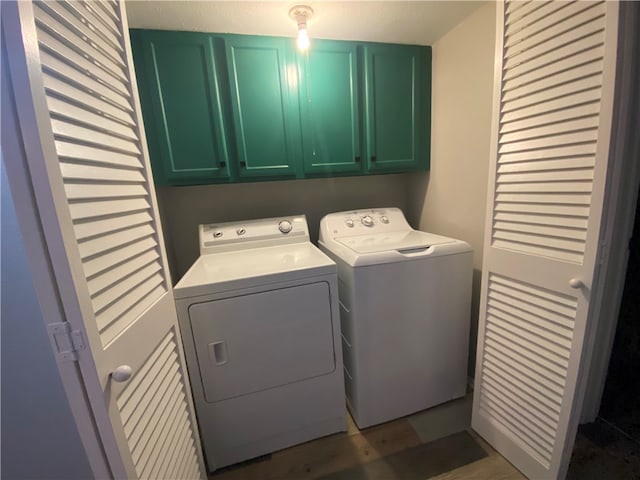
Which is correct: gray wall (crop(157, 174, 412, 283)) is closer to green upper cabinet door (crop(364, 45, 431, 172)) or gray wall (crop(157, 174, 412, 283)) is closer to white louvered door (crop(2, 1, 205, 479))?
green upper cabinet door (crop(364, 45, 431, 172))

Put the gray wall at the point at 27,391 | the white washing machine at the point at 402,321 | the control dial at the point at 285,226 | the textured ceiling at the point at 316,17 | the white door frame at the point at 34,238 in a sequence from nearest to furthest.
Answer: the white door frame at the point at 34,238
the gray wall at the point at 27,391
the textured ceiling at the point at 316,17
the white washing machine at the point at 402,321
the control dial at the point at 285,226

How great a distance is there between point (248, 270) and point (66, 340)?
767 millimetres

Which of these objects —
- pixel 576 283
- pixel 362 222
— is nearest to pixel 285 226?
pixel 362 222

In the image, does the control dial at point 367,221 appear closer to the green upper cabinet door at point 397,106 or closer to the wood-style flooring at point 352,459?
the green upper cabinet door at point 397,106

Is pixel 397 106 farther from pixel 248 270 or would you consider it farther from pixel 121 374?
pixel 121 374

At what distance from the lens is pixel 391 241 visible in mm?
1685

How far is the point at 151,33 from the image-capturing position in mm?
1456

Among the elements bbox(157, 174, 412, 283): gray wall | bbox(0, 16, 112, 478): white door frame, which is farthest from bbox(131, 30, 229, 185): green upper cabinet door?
bbox(0, 16, 112, 478): white door frame

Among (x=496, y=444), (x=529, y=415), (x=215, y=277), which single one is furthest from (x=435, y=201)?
(x=215, y=277)

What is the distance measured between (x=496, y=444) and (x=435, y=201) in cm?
148

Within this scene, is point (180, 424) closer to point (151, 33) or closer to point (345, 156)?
point (345, 156)

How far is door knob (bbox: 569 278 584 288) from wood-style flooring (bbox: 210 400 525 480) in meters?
1.01

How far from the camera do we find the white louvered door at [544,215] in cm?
88

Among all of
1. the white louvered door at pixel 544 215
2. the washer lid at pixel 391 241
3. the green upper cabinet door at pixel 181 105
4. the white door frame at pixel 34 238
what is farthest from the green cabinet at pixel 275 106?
the white door frame at pixel 34 238
